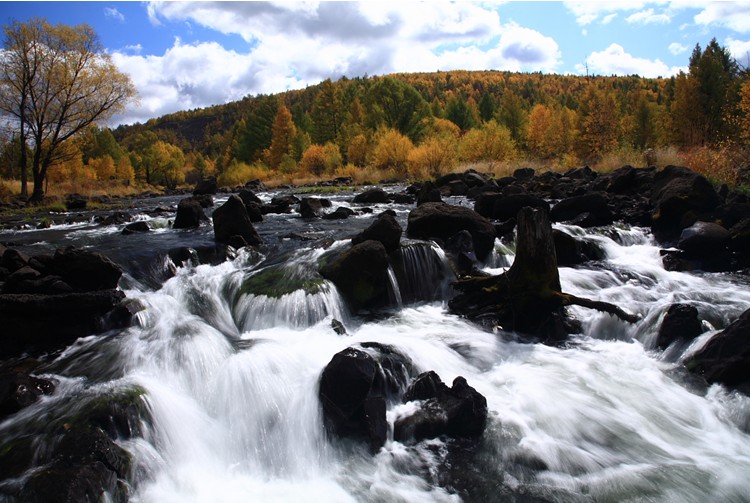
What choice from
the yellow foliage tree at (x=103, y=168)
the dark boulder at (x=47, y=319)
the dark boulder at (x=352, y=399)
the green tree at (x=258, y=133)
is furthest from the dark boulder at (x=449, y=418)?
the green tree at (x=258, y=133)

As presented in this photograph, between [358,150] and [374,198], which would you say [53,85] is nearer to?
[374,198]

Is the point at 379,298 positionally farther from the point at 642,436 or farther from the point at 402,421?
the point at 642,436

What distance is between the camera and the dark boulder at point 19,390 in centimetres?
527

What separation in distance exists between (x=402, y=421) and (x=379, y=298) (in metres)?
4.33

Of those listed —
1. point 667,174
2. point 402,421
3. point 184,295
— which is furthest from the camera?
point 667,174

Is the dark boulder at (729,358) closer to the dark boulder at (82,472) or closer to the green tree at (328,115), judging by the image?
the dark boulder at (82,472)

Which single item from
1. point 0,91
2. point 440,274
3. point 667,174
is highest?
point 0,91

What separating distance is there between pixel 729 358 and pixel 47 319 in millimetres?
10129

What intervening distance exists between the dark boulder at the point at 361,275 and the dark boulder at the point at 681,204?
950cm

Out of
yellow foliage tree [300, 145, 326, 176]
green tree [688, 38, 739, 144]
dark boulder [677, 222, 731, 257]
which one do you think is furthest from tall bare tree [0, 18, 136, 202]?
green tree [688, 38, 739, 144]

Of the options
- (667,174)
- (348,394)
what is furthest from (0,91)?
(667,174)

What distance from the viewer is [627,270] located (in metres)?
11.2

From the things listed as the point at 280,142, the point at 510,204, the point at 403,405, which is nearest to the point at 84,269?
the point at 403,405

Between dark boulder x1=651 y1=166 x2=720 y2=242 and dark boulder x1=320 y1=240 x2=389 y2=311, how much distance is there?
9.50 metres
